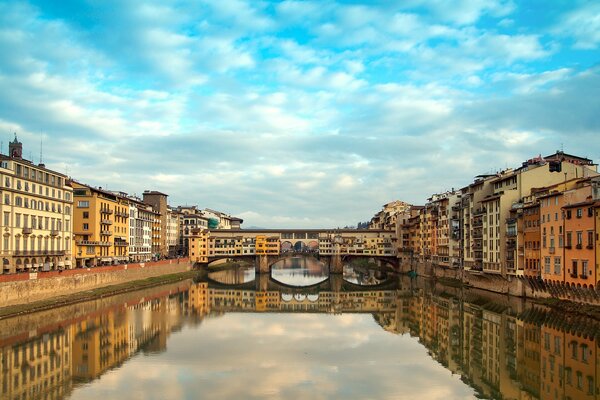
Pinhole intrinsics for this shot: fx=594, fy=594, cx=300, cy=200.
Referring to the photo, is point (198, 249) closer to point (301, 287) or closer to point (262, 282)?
point (262, 282)

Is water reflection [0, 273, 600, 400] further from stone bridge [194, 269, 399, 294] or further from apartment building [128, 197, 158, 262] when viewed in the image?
apartment building [128, 197, 158, 262]

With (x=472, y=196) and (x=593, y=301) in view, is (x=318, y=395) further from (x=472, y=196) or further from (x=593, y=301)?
(x=472, y=196)

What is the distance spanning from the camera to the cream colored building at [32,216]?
143ft

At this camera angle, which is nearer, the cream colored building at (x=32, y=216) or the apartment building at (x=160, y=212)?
the cream colored building at (x=32, y=216)

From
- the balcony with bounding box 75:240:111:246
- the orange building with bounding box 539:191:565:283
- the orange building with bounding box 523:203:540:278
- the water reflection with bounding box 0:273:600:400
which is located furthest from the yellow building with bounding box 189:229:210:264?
the orange building with bounding box 539:191:565:283

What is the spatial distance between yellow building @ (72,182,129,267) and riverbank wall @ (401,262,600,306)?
124 ft

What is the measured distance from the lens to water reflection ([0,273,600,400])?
22.2m

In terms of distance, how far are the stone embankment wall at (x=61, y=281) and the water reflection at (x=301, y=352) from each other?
2.02 m

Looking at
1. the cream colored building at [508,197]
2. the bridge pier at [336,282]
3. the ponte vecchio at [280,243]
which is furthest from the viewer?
the ponte vecchio at [280,243]

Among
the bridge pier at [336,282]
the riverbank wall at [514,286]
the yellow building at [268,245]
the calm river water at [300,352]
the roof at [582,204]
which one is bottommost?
the bridge pier at [336,282]

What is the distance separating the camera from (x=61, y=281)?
43906 mm

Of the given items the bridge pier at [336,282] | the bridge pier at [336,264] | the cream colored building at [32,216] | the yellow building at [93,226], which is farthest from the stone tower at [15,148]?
the bridge pier at [336,264]

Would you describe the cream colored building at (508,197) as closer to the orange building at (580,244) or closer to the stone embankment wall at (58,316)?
the orange building at (580,244)

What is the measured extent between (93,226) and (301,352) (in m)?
38.6
